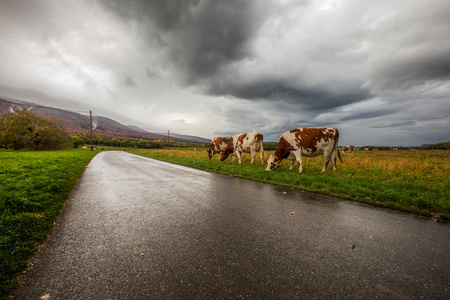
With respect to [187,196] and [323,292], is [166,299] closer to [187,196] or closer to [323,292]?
[323,292]

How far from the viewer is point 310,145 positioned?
10672 mm

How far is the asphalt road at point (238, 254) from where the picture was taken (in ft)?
6.48

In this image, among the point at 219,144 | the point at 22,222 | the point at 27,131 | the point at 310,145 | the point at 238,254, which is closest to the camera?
the point at 238,254

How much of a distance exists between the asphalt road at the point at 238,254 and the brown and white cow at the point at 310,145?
625cm

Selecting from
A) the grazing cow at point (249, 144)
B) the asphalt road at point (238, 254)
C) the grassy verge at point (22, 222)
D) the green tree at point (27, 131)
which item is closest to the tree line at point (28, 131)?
the green tree at point (27, 131)

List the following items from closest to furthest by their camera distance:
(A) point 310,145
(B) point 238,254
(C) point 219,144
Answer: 1. (B) point 238,254
2. (A) point 310,145
3. (C) point 219,144

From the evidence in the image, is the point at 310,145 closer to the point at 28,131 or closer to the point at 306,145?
the point at 306,145

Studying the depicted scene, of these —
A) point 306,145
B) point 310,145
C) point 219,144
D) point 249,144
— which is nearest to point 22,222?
point 306,145

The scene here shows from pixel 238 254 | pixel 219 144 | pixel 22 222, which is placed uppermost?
pixel 219 144

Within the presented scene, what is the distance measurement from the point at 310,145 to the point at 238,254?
983 centimetres

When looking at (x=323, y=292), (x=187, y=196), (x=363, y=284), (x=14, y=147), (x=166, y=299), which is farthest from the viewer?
(x=14, y=147)

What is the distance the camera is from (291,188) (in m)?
7.14

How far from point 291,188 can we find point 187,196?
443cm

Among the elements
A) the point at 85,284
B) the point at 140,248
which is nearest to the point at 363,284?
the point at 140,248
